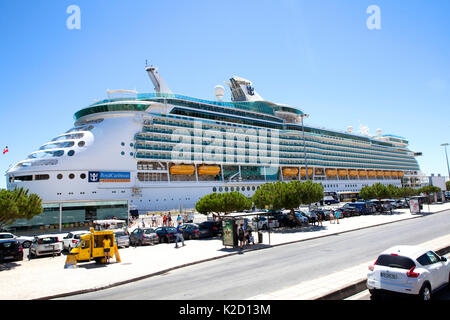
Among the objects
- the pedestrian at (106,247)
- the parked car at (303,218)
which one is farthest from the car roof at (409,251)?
the parked car at (303,218)

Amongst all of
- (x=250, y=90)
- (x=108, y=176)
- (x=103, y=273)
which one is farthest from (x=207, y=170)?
(x=103, y=273)

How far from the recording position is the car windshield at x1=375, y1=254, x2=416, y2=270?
725 centimetres

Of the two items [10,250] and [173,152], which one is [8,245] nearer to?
[10,250]

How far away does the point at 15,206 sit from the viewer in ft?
53.3

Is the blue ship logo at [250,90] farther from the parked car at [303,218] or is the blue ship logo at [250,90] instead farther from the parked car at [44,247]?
the parked car at [44,247]

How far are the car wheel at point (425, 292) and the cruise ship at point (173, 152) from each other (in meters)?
35.0

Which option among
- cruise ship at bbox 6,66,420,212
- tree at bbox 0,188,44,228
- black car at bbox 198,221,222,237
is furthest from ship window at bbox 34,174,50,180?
black car at bbox 198,221,222,237

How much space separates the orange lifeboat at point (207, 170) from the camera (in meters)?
57.6

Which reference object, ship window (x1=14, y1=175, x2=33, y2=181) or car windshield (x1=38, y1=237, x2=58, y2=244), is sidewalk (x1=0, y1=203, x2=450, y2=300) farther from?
ship window (x1=14, y1=175, x2=33, y2=181)

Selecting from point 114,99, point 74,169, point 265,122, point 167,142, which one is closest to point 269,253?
point 74,169

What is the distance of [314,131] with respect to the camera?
8725 cm

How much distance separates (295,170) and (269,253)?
62.8 metres

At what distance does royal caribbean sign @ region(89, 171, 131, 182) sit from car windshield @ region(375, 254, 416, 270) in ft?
142

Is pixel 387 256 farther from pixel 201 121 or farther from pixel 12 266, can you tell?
pixel 201 121
